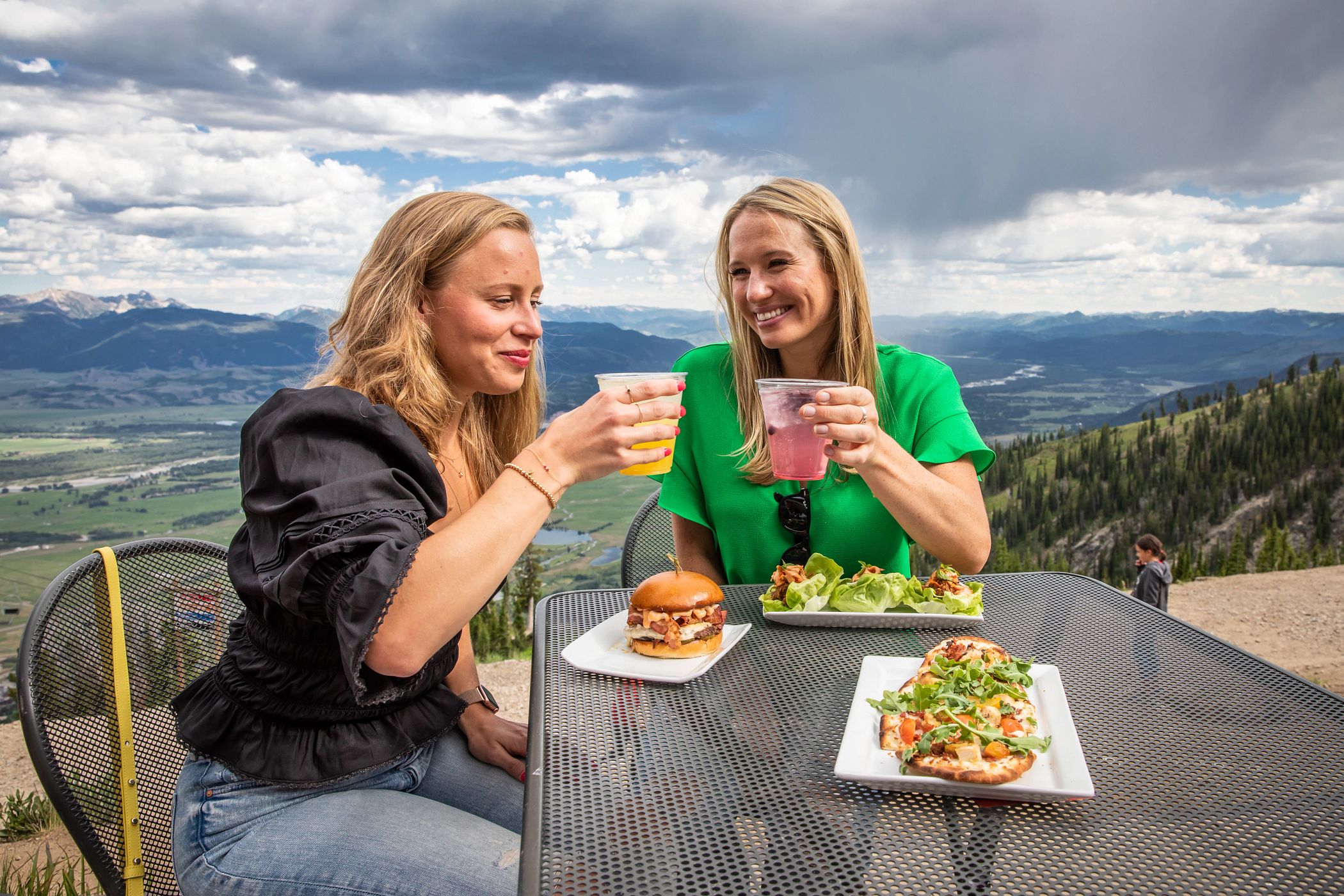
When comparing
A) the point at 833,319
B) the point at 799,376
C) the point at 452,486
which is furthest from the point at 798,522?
the point at 452,486

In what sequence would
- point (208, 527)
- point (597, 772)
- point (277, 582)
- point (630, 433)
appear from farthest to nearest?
point (208, 527) < point (630, 433) < point (277, 582) < point (597, 772)

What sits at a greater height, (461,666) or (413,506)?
(413,506)

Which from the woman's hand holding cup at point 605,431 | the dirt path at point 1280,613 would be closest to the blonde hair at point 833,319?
the woman's hand holding cup at point 605,431

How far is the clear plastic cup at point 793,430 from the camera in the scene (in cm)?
259

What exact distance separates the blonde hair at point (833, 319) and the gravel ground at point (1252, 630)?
5.61 meters

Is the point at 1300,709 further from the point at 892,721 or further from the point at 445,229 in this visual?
the point at 445,229

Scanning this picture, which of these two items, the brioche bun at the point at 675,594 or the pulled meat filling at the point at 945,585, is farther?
the pulled meat filling at the point at 945,585

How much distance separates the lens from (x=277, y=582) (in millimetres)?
2006

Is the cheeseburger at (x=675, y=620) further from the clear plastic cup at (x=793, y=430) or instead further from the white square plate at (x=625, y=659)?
the clear plastic cup at (x=793, y=430)

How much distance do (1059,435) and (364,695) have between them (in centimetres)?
8940

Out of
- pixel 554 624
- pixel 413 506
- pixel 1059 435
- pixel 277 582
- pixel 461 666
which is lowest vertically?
pixel 1059 435

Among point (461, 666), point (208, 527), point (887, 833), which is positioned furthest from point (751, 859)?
point (208, 527)

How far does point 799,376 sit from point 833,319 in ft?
0.98

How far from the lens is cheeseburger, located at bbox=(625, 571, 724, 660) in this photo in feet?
7.93
